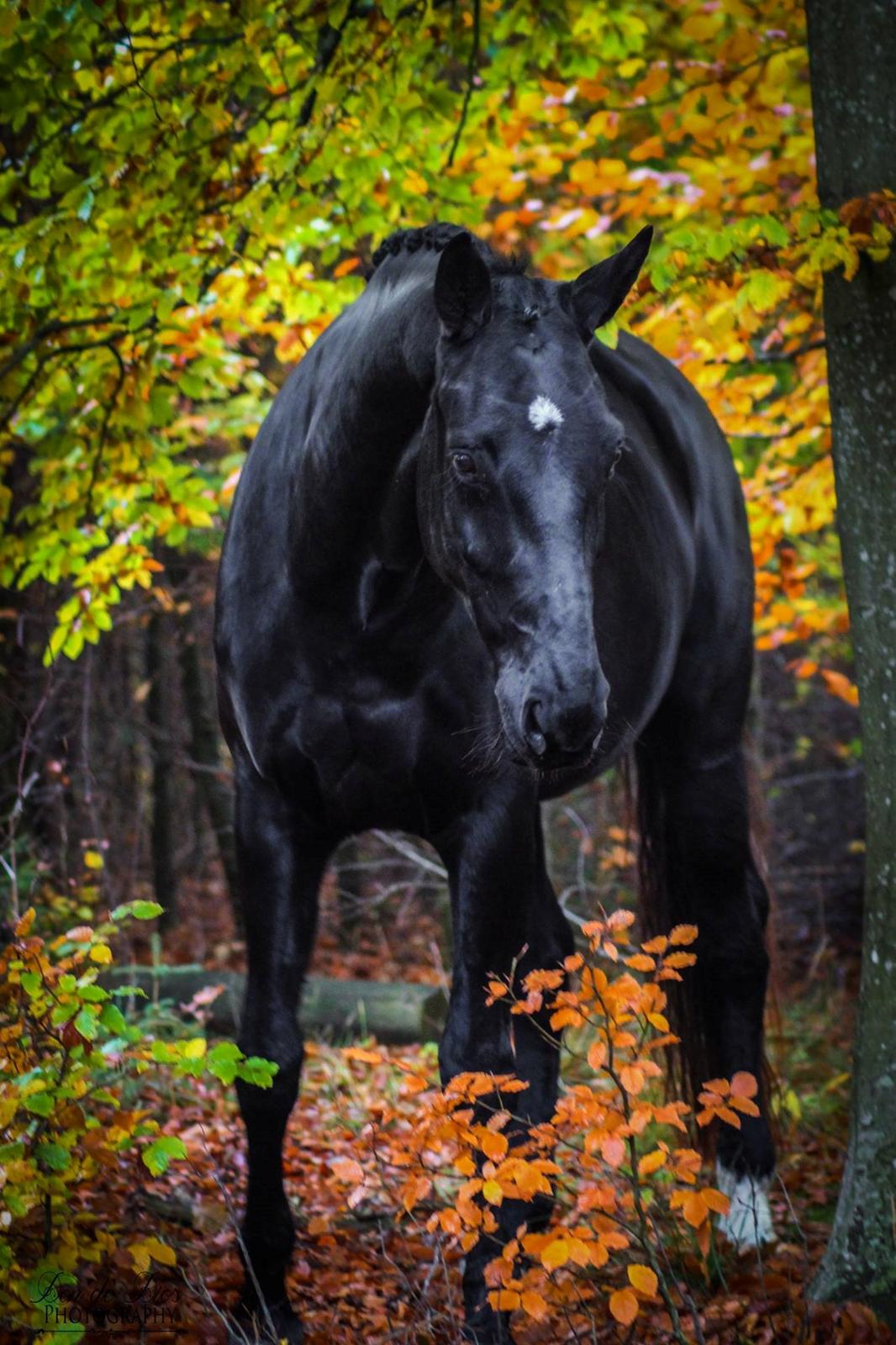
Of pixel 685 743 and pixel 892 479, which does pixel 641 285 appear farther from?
pixel 685 743

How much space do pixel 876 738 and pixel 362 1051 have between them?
5.40 ft

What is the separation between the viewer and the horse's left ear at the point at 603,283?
2.96 m

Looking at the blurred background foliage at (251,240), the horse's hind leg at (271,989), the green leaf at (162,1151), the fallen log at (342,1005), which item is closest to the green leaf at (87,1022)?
the blurred background foliage at (251,240)

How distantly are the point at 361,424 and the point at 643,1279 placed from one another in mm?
2044

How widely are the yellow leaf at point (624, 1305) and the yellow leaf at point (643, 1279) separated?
31mm

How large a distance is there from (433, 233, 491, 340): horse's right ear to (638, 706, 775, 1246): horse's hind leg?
2478mm

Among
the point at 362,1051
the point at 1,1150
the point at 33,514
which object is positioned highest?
the point at 33,514

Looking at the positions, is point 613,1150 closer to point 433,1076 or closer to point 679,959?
point 679,959

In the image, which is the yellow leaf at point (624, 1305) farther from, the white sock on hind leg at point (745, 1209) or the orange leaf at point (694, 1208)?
the white sock on hind leg at point (745, 1209)

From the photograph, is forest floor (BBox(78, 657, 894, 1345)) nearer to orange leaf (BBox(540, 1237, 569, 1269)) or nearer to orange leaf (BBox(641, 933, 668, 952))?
orange leaf (BBox(540, 1237, 569, 1269))

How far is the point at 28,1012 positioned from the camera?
9.45 feet

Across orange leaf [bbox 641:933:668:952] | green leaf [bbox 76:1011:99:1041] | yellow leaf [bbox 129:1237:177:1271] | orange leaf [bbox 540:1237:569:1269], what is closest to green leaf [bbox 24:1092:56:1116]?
green leaf [bbox 76:1011:99:1041]

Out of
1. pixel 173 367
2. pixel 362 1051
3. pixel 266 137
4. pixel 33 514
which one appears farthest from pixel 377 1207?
pixel 266 137

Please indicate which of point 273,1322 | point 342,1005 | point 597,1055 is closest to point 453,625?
point 597,1055
